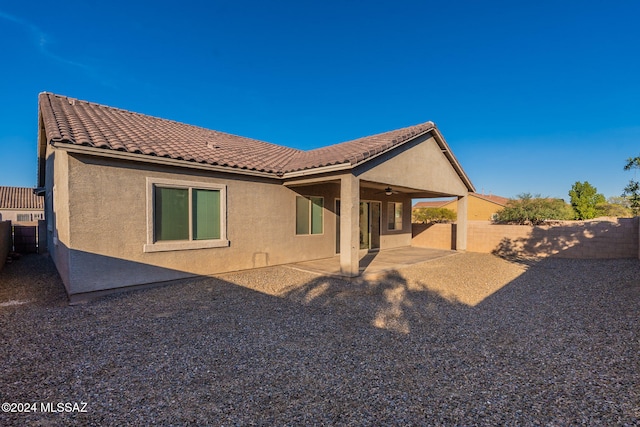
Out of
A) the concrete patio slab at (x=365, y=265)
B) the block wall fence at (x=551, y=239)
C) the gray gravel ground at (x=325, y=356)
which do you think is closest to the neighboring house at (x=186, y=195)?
the concrete patio slab at (x=365, y=265)

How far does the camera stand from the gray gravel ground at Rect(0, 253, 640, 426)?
2.93m

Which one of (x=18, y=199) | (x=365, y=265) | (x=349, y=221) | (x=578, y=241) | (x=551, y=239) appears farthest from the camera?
(x=18, y=199)

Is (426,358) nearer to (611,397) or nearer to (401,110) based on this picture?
(611,397)

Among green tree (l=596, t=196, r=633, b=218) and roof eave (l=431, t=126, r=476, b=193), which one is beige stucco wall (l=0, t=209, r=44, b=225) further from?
green tree (l=596, t=196, r=633, b=218)

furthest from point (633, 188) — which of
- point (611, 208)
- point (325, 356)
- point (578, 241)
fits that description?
point (611, 208)

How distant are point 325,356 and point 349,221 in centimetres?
492

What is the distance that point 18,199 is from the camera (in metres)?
33.6

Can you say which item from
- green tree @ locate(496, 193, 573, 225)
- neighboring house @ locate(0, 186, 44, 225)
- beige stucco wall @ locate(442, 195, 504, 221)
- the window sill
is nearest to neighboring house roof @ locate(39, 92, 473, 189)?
the window sill

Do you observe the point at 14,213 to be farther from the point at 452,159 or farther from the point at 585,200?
the point at 585,200

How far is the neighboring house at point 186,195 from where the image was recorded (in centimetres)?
670

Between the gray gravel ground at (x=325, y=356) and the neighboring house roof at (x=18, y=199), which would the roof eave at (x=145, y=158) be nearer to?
the gray gravel ground at (x=325, y=356)

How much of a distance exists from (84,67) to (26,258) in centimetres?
900

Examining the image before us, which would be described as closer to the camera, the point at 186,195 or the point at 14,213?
the point at 186,195

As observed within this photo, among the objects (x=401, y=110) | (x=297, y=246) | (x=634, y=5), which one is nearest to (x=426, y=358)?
(x=297, y=246)
